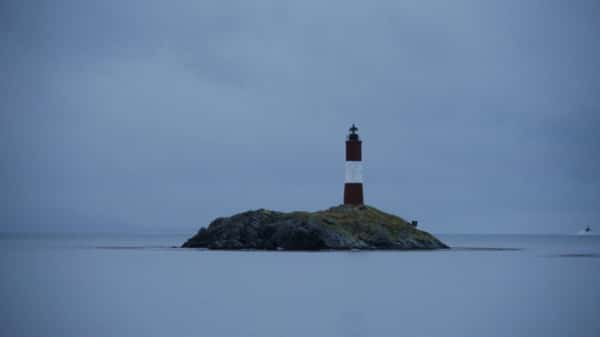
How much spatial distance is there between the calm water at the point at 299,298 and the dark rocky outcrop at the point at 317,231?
4630mm

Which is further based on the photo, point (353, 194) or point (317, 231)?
point (353, 194)

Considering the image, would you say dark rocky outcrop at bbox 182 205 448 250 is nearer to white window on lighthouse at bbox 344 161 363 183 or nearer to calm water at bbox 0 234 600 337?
white window on lighthouse at bbox 344 161 363 183

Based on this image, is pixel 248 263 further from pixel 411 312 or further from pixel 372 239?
pixel 411 312

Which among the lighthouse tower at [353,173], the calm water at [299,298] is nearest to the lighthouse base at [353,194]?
the lighthouse tower at [353,173]

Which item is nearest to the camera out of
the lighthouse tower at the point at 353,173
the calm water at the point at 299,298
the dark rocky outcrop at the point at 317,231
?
the calm water at the point at 299,298

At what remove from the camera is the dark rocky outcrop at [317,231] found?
55688 mm

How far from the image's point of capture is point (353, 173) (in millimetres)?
60875

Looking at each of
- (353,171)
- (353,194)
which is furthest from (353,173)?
(353,194)

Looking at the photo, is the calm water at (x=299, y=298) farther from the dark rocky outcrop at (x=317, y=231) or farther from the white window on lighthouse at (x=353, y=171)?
the white window on lighthouse at (x=353, y=171)

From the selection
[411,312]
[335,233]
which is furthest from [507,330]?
[335,233]

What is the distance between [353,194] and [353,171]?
1750 millimetres

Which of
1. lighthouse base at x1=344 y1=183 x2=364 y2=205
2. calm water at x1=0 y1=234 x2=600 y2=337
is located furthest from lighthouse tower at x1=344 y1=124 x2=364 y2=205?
calm water at x1=0 y1=234 x2=600 y2=337

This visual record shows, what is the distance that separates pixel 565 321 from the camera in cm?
2348

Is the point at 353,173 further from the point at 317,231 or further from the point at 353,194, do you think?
the point at 317,231
